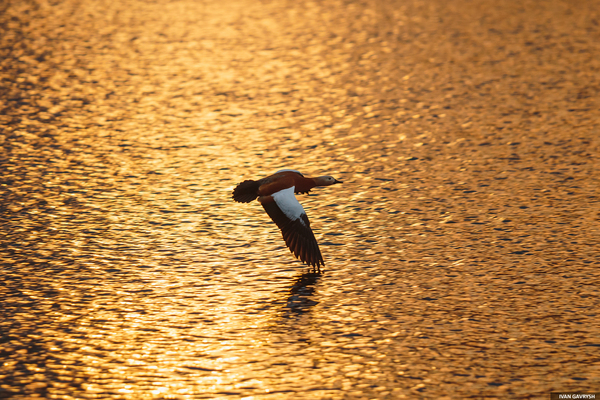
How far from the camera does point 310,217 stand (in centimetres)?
1469

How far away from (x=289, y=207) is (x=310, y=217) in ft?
9.26

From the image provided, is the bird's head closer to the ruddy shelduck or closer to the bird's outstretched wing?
the ruddy shelduck

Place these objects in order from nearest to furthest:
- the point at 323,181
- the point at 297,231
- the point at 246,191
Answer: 1. the point at 297,231
2. the point at 246,191
3. the point at 323,181

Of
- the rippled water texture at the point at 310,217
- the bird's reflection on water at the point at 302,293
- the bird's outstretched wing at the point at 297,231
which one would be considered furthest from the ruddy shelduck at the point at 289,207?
the rippled water texture at the point at 310,217

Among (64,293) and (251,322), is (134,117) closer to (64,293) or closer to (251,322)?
(64,293)

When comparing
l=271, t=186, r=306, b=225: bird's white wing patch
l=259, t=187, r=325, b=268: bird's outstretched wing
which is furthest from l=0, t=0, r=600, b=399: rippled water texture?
l=271, t=186, r=306, b=225: bird's white wing patch

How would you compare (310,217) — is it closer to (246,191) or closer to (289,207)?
(246,191)

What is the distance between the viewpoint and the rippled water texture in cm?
964

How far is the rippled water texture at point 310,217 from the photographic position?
9.64 meters

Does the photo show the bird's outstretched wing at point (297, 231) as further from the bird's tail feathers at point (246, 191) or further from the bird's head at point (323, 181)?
the bird's head at point (323, 181)

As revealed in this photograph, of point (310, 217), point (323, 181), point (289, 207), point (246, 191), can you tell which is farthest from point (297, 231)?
point (310, 217)

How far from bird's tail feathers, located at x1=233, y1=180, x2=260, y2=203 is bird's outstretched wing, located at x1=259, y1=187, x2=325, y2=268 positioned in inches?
20.2

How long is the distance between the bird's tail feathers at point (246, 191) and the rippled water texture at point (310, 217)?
101 cm

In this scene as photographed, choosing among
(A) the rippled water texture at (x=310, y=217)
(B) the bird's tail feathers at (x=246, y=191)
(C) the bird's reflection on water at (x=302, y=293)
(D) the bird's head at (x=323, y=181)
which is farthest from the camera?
(D) the bird's head at (x=323, y=181)
